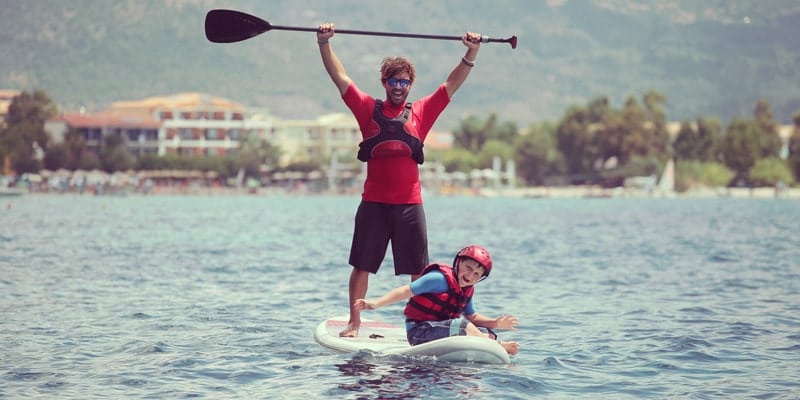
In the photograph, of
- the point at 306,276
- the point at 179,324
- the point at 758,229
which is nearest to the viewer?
the point at 179,324

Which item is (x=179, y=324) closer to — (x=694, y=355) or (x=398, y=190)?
(x=398, y=190)

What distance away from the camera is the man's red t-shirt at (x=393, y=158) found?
12.1 meters

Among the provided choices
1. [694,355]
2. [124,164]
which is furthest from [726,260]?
[124,164]

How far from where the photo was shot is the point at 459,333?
11.9m

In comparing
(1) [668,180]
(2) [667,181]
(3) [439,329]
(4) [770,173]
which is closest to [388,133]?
(3) [439,329]

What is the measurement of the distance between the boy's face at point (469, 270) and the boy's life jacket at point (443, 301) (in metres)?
0.12

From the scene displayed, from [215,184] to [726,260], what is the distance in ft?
553

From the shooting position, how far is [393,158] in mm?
12172

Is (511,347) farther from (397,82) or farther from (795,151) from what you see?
(795,151)

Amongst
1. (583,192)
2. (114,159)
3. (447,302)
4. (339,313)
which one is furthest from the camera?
(583,192)

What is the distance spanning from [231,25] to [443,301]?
152 inches

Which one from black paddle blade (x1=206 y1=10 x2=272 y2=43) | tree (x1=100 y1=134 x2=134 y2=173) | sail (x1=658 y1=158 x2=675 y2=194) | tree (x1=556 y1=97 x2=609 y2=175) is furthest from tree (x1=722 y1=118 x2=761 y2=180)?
black paddle blade (x1=206 y1=10 x2=272 y2=43)

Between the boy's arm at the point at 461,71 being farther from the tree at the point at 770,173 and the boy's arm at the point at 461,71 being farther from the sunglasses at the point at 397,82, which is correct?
the tree at the point at 770,173

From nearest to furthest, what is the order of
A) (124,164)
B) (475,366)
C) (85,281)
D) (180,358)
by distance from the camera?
(475,366)
(180,358)
(85,281)
(124,164)
